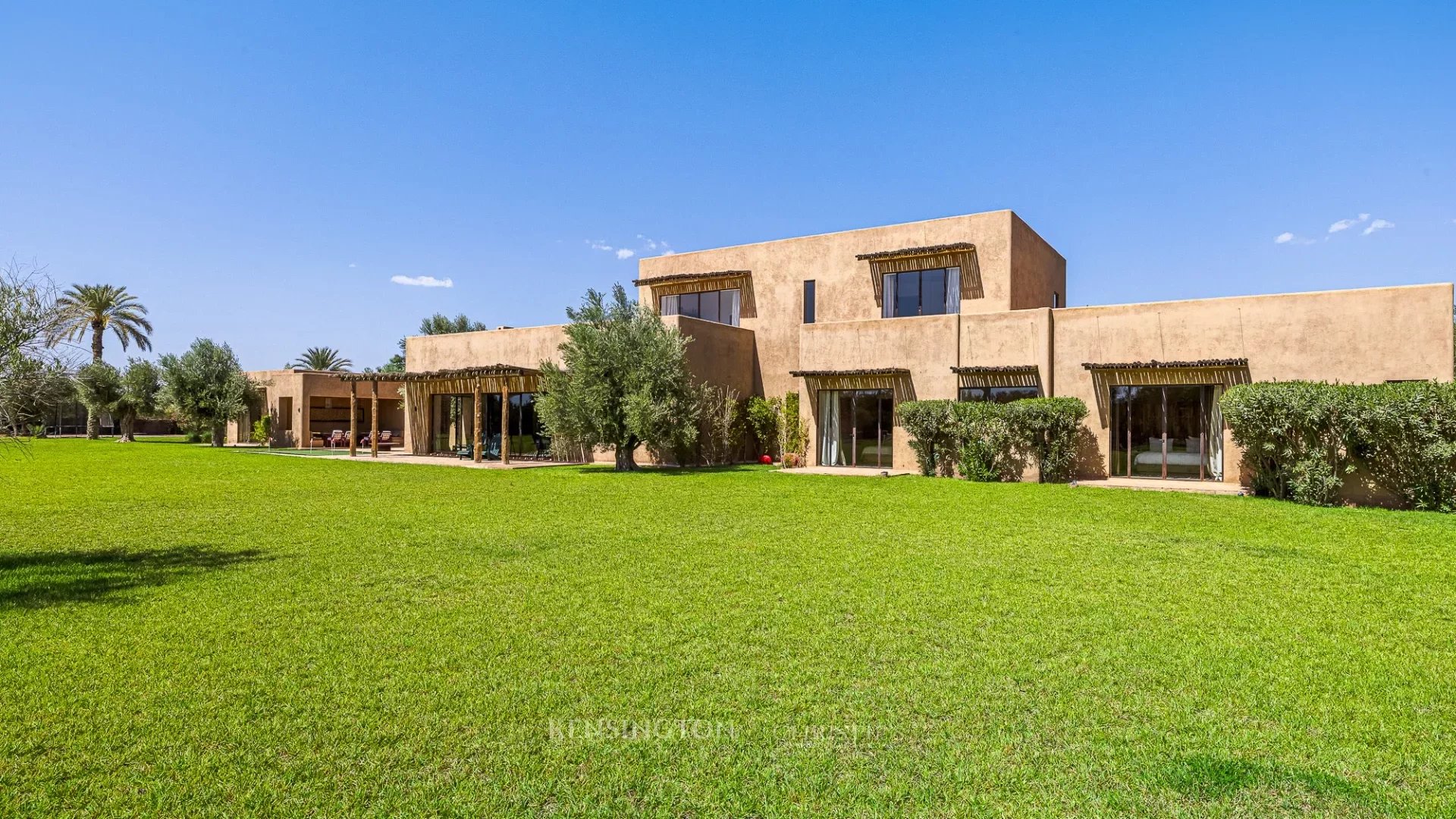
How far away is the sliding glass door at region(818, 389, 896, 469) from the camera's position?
67.7 ft

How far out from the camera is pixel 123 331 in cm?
4394

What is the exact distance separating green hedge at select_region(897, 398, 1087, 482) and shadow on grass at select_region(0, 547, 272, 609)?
14.4 m

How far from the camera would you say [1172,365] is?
16422 mm

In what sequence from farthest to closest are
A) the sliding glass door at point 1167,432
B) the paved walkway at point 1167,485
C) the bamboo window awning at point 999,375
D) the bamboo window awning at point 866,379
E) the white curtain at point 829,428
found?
the white curtain at point 829,428, the bamboo window awning at point 866,379, the bamboo window awning at point 999,375, the sliding glass door at point 1167,432, the paved walkway at point 1167,485

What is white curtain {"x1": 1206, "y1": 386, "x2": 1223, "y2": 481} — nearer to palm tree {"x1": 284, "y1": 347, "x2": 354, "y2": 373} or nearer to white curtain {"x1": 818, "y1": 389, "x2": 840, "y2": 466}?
white curtain {"x1": 818, "y1": 389, "x2": 840, "y2": 466}

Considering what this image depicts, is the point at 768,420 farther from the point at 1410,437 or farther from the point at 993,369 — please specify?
the point at 1410,437

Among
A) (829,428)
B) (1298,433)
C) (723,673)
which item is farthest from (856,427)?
(723,673)

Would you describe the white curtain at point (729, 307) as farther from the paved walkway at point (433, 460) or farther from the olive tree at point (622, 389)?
the paved walkway at point (433, 460)

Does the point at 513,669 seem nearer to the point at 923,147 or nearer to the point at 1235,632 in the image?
the point at 1235,632

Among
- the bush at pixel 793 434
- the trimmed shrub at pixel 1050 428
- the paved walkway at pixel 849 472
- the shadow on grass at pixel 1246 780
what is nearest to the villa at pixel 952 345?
the bush at pixel 793 434

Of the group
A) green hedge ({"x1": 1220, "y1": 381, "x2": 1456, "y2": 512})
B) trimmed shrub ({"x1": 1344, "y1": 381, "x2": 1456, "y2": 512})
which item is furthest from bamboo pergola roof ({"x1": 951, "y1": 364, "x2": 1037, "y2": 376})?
trimmed shrub ({"x1": 1344, "y1": 381, "x2": 1456, "y2": 512})

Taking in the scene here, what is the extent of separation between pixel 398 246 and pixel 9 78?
1257 cm

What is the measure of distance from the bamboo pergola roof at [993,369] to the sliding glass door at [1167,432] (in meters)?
2.02

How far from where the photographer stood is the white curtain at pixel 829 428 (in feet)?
70.2
